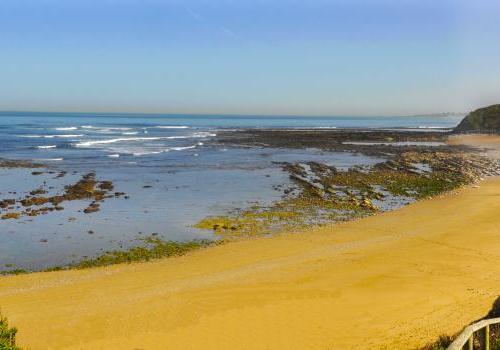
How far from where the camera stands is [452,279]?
1384 cm

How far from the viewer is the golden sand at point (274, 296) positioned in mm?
10625

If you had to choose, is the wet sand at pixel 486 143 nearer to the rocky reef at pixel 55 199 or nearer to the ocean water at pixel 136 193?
the ocean water at pixel 136 193

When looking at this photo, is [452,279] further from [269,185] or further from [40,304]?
[269,185]

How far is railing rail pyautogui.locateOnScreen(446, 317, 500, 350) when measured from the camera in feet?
21.4

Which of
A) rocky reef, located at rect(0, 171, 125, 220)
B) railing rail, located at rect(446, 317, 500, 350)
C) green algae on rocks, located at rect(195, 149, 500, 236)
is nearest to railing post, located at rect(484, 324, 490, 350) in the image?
railing rail, located at rect(446, 317, 500, 350)

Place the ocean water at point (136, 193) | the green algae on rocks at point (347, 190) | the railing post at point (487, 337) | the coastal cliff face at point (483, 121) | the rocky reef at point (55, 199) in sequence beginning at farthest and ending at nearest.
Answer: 1. the coastal cliff face at point (483, 121)
2. the rocky reef at point (55, 199)
3. the green algae on rocks at point (347, 190)
4. the ocean water at point (136, 193)
5. the railing post at point (487, 337)

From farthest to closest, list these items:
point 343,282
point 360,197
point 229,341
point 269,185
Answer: point 269,185
point 360,197
point 343,282
point 229,341

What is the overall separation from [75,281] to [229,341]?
5.75m

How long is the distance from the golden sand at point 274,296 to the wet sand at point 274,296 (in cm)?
3

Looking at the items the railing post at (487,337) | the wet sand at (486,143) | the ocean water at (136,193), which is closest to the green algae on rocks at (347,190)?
the ocean water at (136,193)

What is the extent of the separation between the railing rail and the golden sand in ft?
8.22

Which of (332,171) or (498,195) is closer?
(498,195)

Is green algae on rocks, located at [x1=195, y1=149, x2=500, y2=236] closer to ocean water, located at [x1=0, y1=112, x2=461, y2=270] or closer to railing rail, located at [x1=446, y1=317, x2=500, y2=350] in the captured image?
ocean water, located at [x1=0, y1=112, x2=461, y2=270]

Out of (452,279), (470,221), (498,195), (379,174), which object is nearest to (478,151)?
(379,174)
